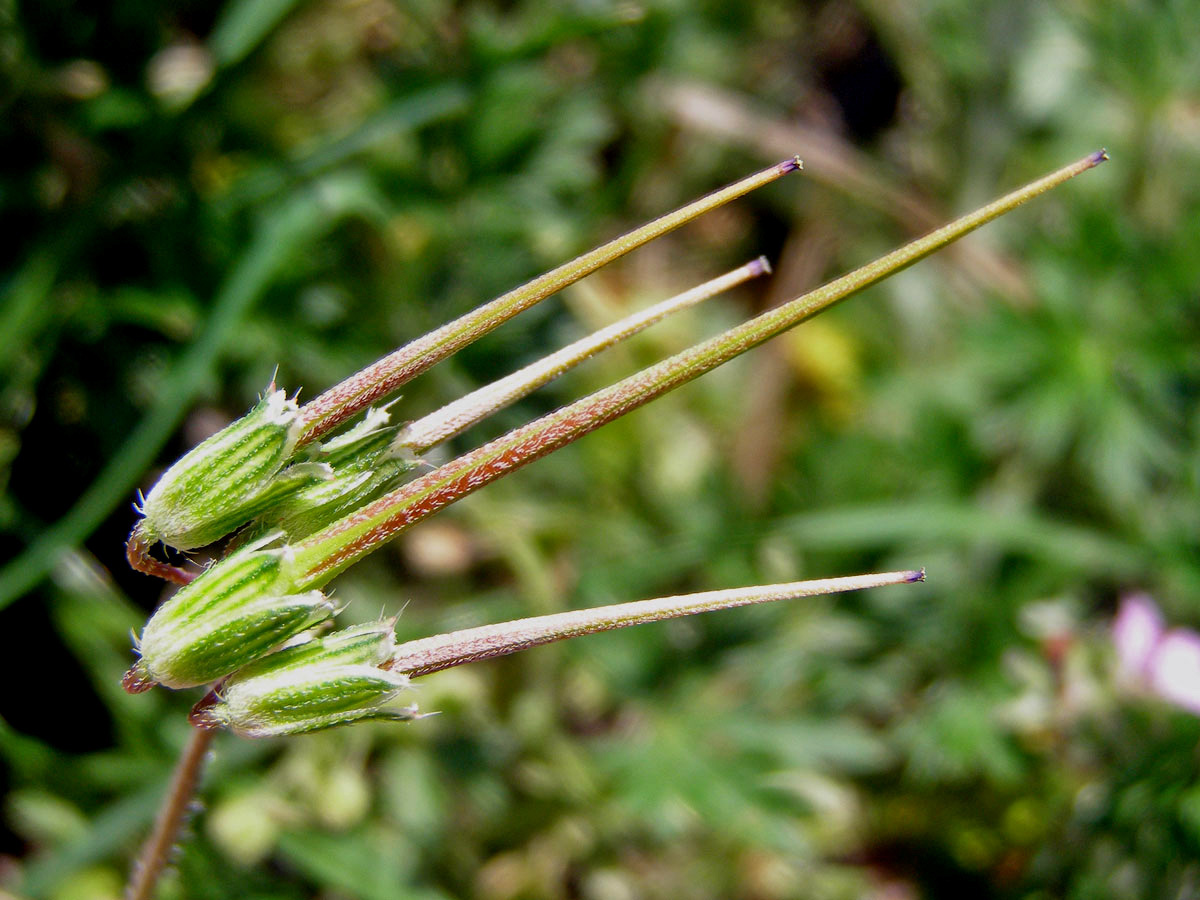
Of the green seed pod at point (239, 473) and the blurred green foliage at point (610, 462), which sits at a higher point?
the blurred green foliage at point (610, 462)

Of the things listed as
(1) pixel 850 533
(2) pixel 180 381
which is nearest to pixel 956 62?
(1) pixel 850 533

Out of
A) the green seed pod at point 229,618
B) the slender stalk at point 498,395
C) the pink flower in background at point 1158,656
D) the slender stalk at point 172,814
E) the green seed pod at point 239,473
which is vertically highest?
the pink flower in background at point 1158,656

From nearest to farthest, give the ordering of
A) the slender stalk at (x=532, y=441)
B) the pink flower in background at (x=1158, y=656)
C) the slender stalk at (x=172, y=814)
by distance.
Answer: the slender stalk at (x=532, y=441) < the slender stalk at (x=172, y=814) < the pink flower in background at (x=1158, y=656)

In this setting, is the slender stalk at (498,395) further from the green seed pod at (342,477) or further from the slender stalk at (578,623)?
the slender stalk at (578,623)

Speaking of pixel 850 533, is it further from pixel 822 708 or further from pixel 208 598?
pixel 208 598

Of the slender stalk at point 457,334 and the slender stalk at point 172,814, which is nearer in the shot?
the slender stalk at point 457,334

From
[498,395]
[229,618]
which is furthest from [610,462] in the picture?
[229,618]

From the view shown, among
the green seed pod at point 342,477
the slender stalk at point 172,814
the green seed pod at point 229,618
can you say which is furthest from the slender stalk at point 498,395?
the slender stalk at point 172,814
